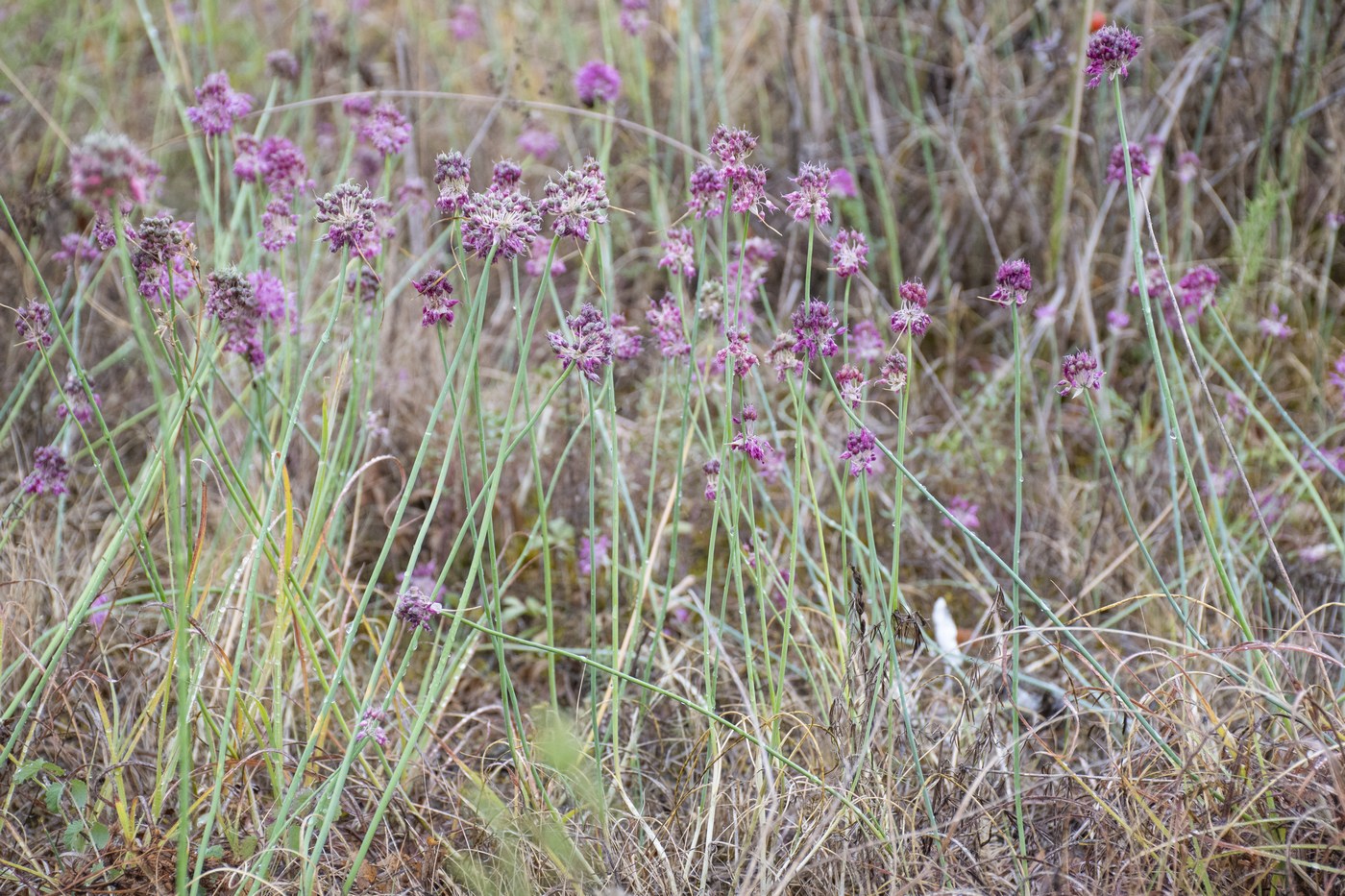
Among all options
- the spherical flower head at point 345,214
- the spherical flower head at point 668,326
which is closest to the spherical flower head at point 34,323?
the spherical flower head at point 345,214

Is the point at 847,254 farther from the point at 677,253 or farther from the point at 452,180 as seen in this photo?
the point at 452,180

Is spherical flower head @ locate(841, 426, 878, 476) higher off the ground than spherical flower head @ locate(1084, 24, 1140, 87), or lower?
lower

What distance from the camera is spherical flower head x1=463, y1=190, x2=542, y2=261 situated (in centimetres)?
129

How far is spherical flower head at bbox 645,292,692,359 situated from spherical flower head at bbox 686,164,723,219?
16 centimetres

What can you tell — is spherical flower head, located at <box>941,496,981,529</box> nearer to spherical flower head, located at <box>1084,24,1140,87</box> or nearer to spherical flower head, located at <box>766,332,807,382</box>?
spherical flower head, located at <box>766,332,807,382</box>

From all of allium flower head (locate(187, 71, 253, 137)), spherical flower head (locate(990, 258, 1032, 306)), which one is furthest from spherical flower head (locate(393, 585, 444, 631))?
allium flower head (locate(187, 71, 253, 137))

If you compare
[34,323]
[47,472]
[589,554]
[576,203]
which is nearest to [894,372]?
[576,203]

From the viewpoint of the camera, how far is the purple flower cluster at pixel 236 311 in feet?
4.84

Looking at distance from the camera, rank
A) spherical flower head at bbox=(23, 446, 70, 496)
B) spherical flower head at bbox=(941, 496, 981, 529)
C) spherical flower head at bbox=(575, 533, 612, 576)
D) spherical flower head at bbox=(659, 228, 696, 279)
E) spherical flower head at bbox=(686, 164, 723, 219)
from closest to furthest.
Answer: spherical flower head at bbox=(686, 164, 723, 219), spherical flower head at bbox=(659, 228, 696, 279), spherical flower head at bbox=(23, 446, 70, 496), spherical flower head at bbox=(575, 533, 612, 576), spherical flower head at bbox=(941, 496, 981, 529)

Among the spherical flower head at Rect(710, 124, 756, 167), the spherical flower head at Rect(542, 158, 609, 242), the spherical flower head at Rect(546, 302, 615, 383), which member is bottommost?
the spherical flower head at Rect(546, 302, 615, 383)

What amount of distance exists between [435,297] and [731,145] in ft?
1.49

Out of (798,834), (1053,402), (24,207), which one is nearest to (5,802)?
(798,834)

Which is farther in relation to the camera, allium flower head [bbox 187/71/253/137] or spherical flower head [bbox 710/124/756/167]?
allium flower head [bbox 187/71/253/137]

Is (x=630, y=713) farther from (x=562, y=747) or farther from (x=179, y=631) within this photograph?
(x=179, y=631)
